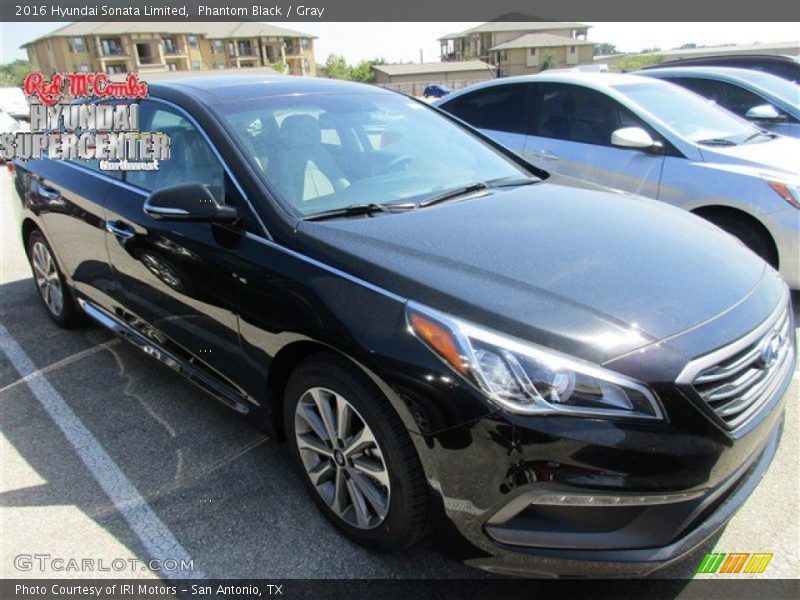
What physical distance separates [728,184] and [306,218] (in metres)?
3.30

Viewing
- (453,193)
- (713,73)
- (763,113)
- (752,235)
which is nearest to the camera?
(453,193)

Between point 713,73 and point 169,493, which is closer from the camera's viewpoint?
point 169,493

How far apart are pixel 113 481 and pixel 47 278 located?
239 cm

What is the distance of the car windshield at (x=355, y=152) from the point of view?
2658mm

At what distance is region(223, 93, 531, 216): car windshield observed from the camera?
2658mm

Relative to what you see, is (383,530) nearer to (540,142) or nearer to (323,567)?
(323,567)

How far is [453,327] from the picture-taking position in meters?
1.88

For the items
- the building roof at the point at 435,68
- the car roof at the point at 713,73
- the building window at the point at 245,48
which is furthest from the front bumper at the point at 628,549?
the building roof at the point at 435,68

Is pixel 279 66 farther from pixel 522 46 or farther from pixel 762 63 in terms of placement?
pixel 762 63

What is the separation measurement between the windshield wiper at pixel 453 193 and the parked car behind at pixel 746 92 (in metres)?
5.37

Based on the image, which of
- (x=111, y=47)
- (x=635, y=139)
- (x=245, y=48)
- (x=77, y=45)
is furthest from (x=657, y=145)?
(x=245, y=48)

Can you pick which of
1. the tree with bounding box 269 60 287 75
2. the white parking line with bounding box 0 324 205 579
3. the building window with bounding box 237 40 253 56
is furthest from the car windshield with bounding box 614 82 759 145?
the building window with bounding box 237 40 253 56

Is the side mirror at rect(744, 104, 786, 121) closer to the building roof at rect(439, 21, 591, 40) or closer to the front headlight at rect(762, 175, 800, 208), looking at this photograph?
the front headlight at rect(762, 175, 800, 208)

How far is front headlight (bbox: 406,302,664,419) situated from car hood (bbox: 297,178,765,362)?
0.17 ft
